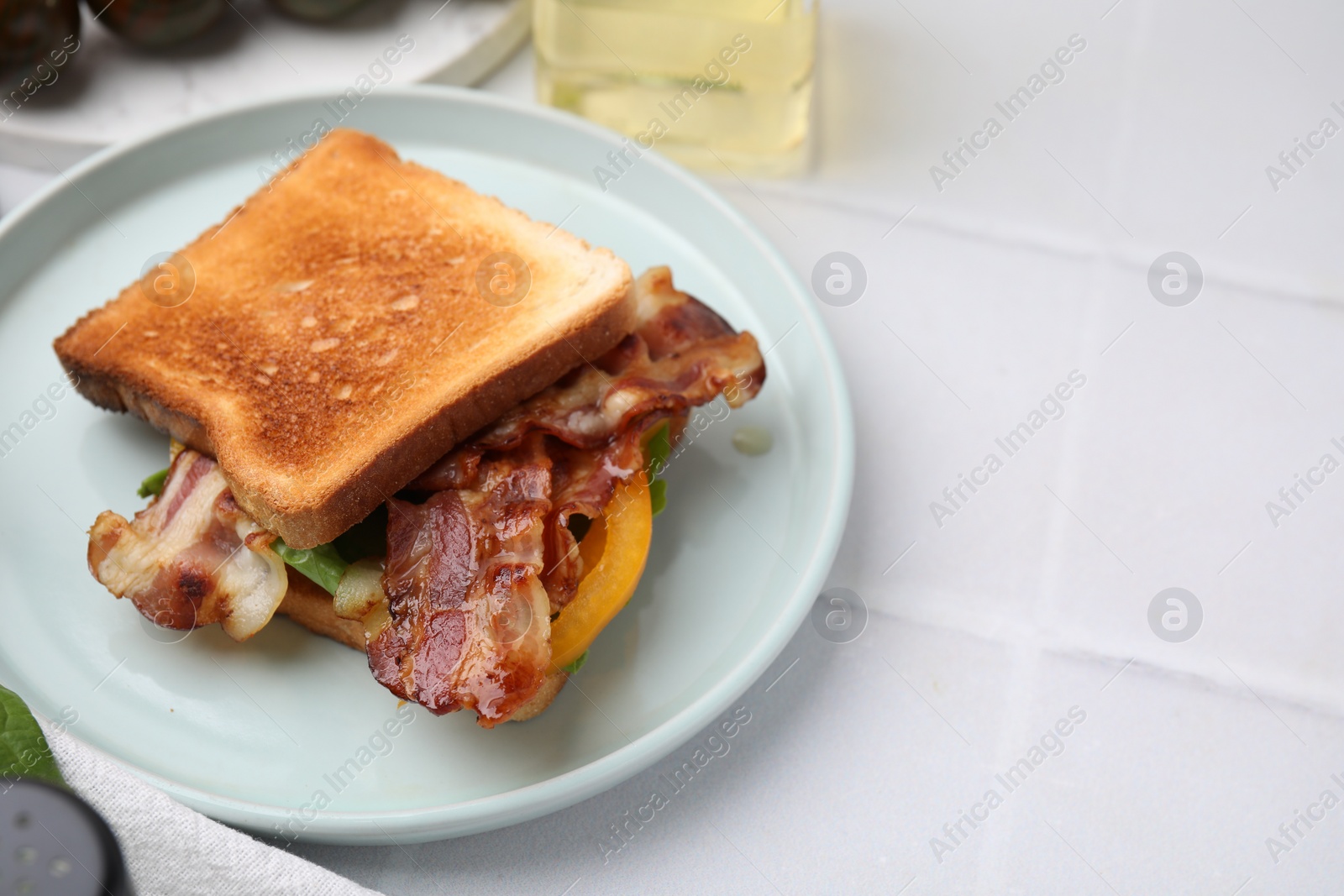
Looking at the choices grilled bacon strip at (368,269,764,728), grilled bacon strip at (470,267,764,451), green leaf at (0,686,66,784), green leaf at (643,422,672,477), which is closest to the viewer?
green leaf at (0,686,66,784)

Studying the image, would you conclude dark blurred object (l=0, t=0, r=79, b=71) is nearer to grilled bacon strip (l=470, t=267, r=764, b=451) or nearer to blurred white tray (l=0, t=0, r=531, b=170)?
blurred white tray (l=0, t=0, r=531, b=170)

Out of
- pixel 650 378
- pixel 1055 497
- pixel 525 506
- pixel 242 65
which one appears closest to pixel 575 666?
pixel 525 506

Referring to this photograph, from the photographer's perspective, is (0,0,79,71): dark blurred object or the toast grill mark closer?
the toast grill mark

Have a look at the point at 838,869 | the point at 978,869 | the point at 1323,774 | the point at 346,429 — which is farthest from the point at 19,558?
the point at 1323,774

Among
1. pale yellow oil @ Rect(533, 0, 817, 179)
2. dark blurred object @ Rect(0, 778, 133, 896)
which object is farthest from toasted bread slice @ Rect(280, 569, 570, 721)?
pale yellow oil @ Rect(533, 0, 817, 179)

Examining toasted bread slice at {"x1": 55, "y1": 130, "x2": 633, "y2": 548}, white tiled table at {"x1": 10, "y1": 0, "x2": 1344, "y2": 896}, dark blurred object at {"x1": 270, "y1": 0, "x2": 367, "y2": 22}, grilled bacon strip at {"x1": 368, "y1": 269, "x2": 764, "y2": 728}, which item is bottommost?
white tiled table at {"x1": 10, "y1": 0, "x2": 1344, "y2": 896}

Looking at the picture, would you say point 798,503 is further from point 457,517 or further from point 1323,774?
point 1323,774

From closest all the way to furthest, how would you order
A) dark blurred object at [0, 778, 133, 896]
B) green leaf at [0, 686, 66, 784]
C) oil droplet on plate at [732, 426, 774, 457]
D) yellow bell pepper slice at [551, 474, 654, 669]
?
1. dark blurred object at [0, 778, 133, 896]
2. green leaf at [0, 686, 66, 784]
3. yellow bell pepper slice at [551, 474, 654, 669]
4. oil droplet on plate at [732, 426, 774, 457]

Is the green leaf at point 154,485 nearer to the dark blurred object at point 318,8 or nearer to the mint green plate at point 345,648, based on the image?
the mint green plate at point 345,648
